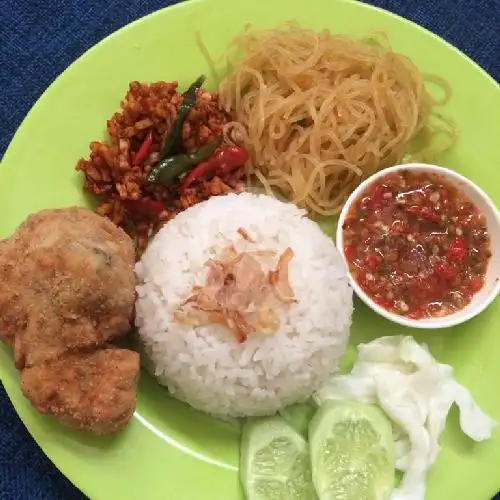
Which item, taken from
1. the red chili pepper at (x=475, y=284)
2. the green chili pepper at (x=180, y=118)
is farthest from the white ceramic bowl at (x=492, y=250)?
the green chili pepper at (x=180, y=118)

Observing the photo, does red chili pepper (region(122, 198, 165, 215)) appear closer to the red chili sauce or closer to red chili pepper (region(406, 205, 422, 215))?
the red chili sauce

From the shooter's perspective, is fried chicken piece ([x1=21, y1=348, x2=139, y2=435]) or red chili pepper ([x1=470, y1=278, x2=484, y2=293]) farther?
red chili pepper ([x1=470, y1=278, x2=484, y2=293])

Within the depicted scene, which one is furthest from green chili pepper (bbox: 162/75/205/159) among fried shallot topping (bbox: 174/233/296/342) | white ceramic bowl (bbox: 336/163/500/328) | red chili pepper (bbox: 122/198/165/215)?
white ceramic bowl (bbox: 336/163/500/328)

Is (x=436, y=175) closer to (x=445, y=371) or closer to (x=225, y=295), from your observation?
(x=445, y=371)

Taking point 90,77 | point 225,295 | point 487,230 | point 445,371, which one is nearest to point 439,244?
point 487,230

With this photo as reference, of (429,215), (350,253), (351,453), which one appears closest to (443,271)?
(429,215)

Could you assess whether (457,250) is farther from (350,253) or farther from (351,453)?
(351,453)
